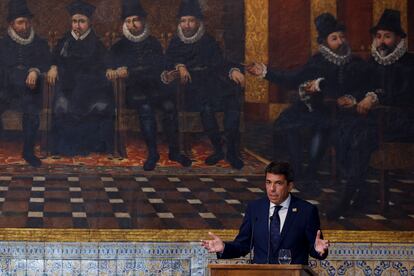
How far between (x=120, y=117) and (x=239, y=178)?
134cm

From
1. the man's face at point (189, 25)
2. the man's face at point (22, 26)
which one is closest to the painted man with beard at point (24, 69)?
the man's face at point (22, 26)

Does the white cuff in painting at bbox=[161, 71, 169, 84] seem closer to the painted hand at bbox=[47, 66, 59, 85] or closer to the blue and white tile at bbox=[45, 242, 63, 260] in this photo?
the painted hand at bbox=[47, 66, 59, 85]

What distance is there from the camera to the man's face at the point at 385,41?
32.0 feet

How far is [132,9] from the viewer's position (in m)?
9.58

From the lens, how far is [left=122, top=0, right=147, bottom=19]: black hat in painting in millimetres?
9562

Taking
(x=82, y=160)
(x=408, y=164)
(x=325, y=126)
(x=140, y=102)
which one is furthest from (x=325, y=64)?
(x=82, y=160)

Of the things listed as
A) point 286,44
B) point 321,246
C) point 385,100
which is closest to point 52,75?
point 286,44

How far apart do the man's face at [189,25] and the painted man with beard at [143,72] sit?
30cm

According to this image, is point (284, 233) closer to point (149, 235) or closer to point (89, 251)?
point (149, 235)

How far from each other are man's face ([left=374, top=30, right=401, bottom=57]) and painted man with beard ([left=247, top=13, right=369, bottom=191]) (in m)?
0.23

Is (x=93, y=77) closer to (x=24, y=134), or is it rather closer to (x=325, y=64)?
(x=24, y=134)

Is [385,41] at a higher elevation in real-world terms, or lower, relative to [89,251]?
higher

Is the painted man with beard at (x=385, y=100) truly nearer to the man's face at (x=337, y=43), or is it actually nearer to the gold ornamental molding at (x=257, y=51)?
the man's face at (x=337, y=43)

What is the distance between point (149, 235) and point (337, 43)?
2.70 metres
